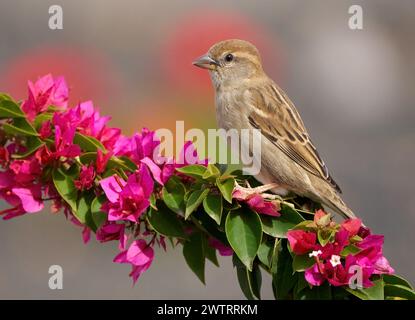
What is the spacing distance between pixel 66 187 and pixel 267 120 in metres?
1.14

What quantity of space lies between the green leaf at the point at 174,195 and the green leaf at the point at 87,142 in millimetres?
182

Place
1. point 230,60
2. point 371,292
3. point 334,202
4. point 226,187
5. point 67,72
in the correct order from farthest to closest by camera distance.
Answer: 1. point 67,72
2. point 230,60
3. point 334,202
4. point 226,187
5. point 371,292

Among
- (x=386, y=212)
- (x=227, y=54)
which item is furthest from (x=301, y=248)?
(x=386, y=212)

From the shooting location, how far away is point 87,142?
5.89 feet

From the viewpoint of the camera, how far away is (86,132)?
1888 mm

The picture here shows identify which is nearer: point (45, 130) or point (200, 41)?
point (45, 130)

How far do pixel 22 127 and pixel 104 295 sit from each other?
2099mm

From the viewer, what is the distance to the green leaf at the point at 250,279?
1733mm

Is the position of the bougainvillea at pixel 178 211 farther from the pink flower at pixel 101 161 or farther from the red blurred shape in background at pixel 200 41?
the red blurred shape in background at pixel 200 41

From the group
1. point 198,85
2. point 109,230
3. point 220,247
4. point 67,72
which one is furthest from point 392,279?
point 67,72

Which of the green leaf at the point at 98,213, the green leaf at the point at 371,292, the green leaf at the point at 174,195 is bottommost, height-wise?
the green leaf at the point at 371,292

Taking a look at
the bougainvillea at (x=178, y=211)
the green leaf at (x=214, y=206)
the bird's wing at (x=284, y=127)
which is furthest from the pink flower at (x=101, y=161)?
the bird's wing at (x=284, y=127)

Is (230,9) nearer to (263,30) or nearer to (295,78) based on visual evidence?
(263,30)

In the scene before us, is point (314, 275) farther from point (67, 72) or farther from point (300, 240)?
point (67, 72)
